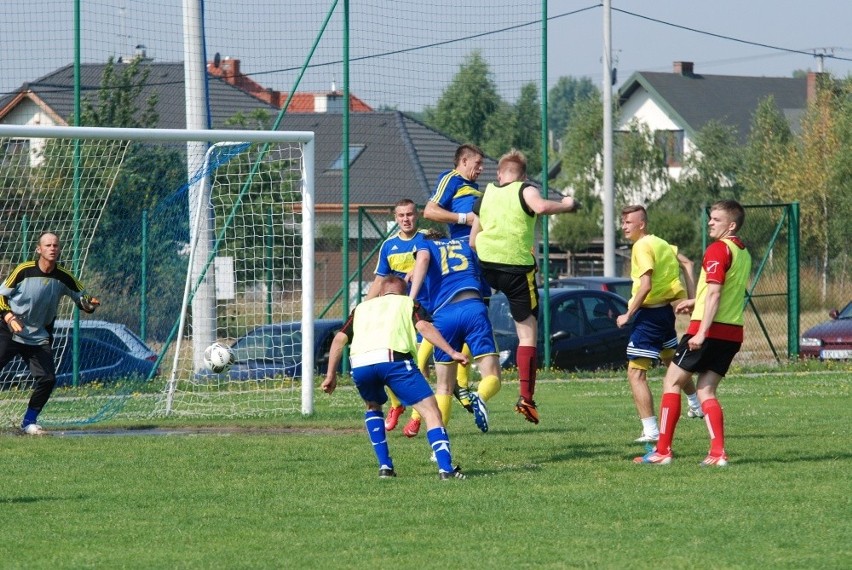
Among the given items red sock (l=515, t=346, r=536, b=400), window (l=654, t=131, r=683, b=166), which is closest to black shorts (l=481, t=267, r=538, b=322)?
red sock (l=515, t=346, r=536, b=400)

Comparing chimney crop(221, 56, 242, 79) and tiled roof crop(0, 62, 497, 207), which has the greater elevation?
chimney crop(221, 56, 242, 79)

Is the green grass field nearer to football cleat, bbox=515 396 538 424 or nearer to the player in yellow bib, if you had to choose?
football cleat, bbox=515 396 538 424

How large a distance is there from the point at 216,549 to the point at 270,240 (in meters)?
9.39

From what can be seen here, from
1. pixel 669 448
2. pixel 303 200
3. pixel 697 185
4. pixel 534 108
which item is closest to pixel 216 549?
pixel 669 448

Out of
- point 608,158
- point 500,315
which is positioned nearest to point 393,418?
point 500,315

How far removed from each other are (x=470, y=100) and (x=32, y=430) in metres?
10.5

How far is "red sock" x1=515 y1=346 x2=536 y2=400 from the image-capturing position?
35.0 feet

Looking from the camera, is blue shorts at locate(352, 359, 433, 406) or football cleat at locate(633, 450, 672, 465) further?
football cleat at locate(633, 450, 672, 465)

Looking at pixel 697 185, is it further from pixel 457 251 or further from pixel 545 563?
pixel 545 563

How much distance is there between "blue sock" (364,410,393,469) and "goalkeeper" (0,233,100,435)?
15.0 feet

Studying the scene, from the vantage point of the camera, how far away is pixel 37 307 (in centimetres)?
1302

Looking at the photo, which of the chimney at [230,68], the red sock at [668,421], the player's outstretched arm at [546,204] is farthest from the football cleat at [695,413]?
the chimney at [230,68]

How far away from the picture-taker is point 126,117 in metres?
19.3

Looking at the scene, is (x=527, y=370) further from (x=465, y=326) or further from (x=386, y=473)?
(x=386, y=473)
